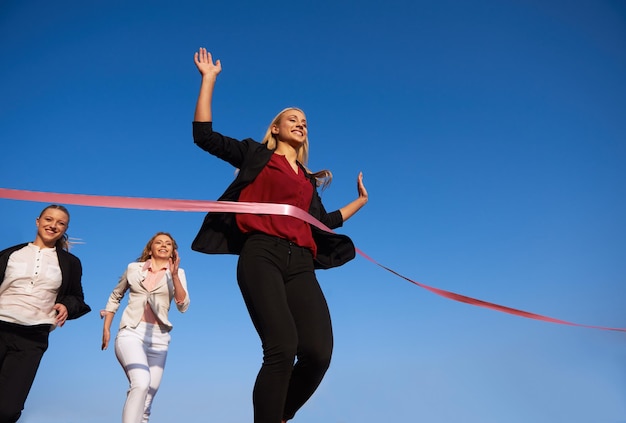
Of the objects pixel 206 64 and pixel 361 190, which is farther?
pixel 361 190

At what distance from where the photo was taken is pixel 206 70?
4.30 meters

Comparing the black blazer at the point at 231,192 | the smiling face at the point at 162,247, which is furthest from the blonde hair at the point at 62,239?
the black blazer at the point at 231,192

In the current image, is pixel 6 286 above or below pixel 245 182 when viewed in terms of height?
below

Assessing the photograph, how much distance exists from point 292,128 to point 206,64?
0.85 m

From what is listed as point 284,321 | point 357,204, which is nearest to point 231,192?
point 284,321

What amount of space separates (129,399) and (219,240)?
2.36 metres

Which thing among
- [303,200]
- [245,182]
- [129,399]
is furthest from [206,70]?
[129,399]

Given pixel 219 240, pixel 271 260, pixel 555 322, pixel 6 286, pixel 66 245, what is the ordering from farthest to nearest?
pixel 66 245
pixel 6 286
pixel 555 322
pixel 219 240
pixel 271 260

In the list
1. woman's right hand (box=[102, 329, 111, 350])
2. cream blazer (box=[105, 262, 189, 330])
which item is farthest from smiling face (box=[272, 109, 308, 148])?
woman's right hand (box=[102, 329, 111, 350])

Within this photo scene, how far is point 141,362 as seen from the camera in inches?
241

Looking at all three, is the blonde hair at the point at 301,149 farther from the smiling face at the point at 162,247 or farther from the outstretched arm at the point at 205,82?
the smiling face at the point at 162,247

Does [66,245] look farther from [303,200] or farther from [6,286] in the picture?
[303,200]

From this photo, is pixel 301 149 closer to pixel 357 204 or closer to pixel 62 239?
pixel 357 204

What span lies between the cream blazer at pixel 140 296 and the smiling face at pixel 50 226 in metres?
0.98
